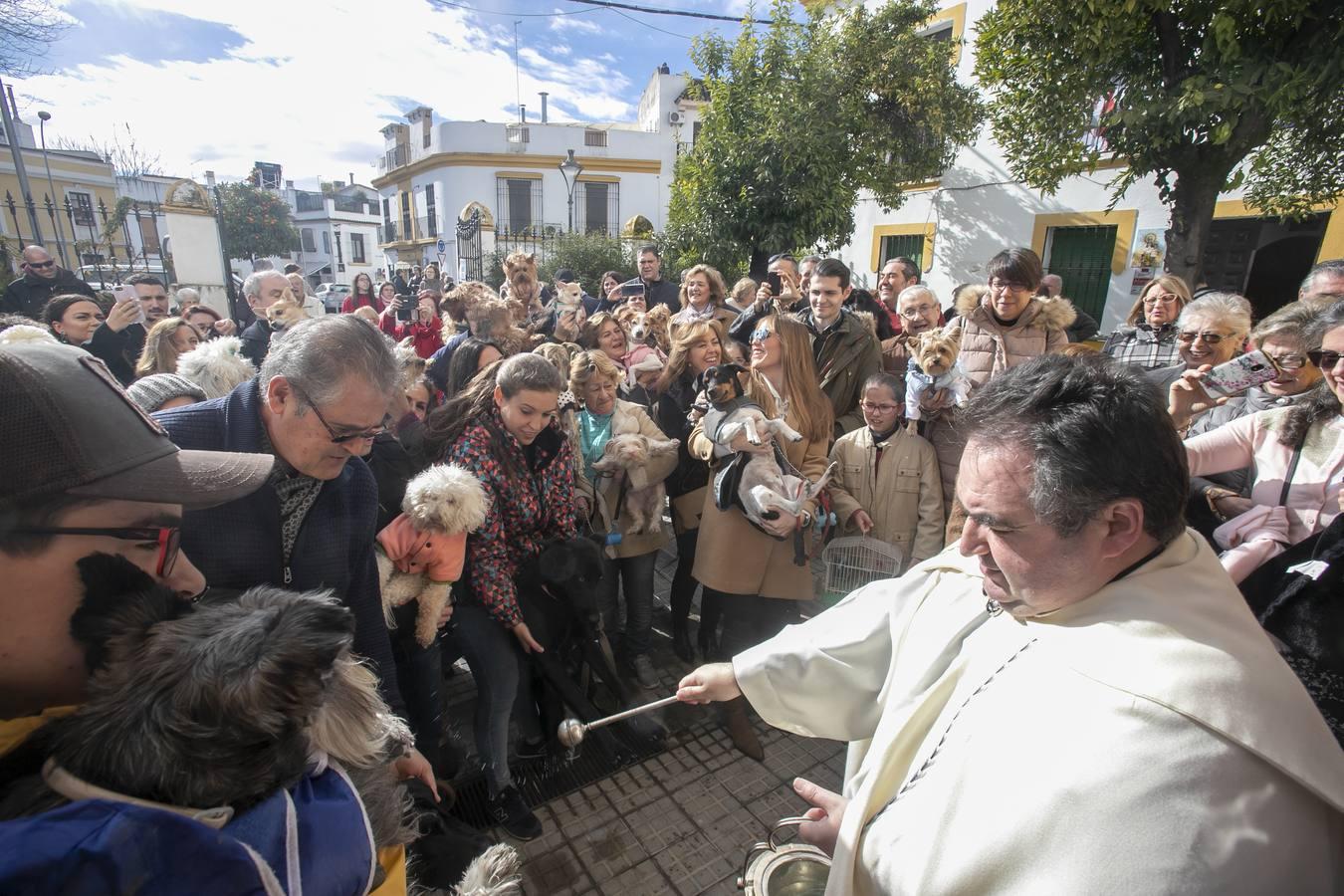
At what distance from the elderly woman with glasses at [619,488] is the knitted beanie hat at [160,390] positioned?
194 centimetres

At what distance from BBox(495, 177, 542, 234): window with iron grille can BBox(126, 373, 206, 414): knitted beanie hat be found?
109ft

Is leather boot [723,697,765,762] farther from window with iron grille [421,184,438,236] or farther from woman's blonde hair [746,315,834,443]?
window with iron grille [421,184,438,236]

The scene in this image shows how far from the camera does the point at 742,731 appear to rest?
133 inches

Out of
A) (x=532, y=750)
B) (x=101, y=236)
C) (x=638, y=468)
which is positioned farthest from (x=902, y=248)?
(x=101, y=236)

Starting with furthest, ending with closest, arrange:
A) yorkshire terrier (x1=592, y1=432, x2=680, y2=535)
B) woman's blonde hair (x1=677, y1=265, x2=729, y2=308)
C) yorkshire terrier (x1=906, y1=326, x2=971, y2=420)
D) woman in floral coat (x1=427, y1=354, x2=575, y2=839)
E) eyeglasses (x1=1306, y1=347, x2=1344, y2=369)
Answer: woman's blonde hair (x1=677, y1=265, x2=729, y2=308)
yorkshire terrier (x1=592, y1=432, x2=680, y2=535)
yorkshire terrier (x1=906, y1=326, x2=971, y2=420)
woman in floral coat (x1=427, y1=354, x2=575, y2=839)
eyeglasses (x1=1306, y1=347, x2=1344, y2=369)

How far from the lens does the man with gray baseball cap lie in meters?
0.95

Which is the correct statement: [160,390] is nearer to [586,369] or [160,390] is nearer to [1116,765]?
[586,369]

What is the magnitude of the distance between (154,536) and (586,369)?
9.59ft

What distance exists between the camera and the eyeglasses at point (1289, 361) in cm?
259

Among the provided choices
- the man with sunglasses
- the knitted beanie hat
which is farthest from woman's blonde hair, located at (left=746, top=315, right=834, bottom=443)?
the man with sunglasses

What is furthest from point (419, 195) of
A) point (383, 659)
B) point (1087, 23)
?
point (383, 659)

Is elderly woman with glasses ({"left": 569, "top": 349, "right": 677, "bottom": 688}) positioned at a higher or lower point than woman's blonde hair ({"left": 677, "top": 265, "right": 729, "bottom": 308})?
lower

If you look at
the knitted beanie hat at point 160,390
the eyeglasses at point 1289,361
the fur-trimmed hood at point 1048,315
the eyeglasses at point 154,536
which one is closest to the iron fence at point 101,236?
the knitted beanie hat at point 160,390

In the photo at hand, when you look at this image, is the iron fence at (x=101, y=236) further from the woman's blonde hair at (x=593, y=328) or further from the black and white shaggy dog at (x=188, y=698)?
the black and white shaggy dog at (x=188, y=698)
